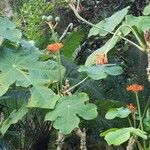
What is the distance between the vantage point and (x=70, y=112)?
2496 mm

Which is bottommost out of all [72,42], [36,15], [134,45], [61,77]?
[36,15]

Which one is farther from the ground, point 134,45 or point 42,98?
point 134,45

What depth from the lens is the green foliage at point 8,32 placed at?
280 cm

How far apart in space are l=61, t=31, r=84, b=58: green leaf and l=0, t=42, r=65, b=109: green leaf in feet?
2.09

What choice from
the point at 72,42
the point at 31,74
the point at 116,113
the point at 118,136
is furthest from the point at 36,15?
the point at 118,136

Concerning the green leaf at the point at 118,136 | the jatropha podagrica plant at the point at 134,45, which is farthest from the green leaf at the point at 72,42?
the green leaf at the point at 118,136

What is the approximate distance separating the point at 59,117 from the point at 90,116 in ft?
0.55

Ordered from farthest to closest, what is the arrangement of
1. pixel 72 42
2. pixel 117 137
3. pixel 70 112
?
pixel 72 42 < pixel 70 112 < pixel 117 137

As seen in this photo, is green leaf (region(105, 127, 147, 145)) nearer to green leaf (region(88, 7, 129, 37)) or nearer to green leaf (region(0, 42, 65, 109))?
green leaf (region(0, 42, 65, 109))

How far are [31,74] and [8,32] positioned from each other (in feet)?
1.02

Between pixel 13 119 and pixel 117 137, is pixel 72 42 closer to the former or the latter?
pixel 13 119

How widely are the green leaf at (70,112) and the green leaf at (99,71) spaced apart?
0.17 metres

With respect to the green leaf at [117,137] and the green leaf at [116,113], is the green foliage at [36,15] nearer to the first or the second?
the green leaf at [116,113]

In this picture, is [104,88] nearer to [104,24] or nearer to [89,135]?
[89,135]
